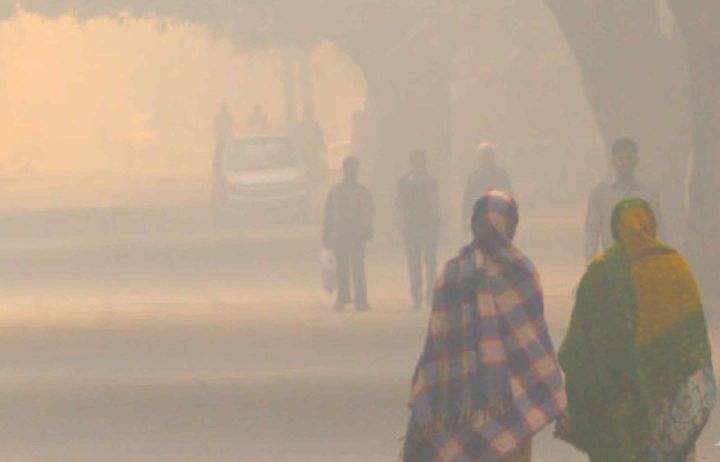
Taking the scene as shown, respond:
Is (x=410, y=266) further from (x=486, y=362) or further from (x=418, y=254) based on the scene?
(x=486, y=362)

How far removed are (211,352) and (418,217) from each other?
4612 mm

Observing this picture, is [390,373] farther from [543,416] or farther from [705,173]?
[543,416]

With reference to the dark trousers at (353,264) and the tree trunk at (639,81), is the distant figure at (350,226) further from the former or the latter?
the tree trunk at (639,81)

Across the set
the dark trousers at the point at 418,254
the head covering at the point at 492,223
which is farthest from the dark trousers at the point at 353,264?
the head covering at the point at 492,223

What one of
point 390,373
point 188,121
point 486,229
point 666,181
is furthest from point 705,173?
point 188,121

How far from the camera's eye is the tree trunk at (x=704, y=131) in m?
21.1

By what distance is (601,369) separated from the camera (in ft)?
27.1

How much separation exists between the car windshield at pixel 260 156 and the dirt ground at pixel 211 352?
456cm

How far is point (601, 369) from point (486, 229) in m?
0.60

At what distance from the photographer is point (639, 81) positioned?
78.3 feet

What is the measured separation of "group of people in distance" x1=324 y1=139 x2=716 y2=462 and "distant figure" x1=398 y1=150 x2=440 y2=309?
15203 millimetres

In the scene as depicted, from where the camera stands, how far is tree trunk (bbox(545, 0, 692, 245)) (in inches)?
939

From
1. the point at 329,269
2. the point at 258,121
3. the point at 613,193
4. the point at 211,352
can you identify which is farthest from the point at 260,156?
the point at 613,193

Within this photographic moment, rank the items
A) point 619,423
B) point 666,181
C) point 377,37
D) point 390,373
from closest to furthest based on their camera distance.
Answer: point 619,423 < point 390,373 < point 666,181 < point 377,37
